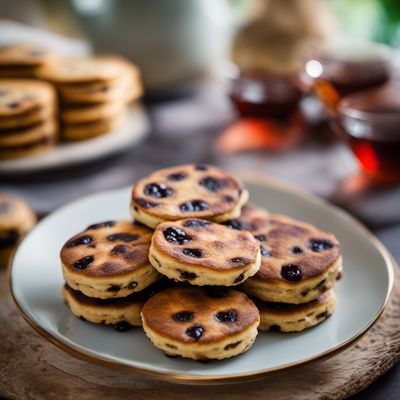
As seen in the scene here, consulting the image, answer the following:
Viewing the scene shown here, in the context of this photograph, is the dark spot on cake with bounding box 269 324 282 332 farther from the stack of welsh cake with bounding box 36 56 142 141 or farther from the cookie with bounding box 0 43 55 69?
the cookie with bounding box 0 43 55 69

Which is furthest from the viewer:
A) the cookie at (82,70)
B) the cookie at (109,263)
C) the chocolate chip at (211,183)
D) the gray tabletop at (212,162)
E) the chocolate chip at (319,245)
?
the cookie at (82,70)

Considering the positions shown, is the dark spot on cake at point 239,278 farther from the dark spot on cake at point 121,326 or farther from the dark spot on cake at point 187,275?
the dark spot on cake at point 121,326

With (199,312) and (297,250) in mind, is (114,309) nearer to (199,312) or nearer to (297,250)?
(199,312)

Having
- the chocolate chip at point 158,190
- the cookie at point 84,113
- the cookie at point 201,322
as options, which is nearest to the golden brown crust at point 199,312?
the cookie at point 201,322

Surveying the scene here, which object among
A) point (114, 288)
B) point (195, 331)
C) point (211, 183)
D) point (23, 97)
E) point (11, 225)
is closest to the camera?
point (195, 331)

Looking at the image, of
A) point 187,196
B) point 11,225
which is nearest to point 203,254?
point 187,196

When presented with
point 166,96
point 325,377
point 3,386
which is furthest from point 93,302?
point 166,96

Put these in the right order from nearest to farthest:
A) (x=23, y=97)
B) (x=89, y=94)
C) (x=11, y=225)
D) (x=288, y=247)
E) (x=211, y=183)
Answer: (x=288, y=247) < (x=211, y=183) < (x=11, y=225) < (x=23, y=97) < (x=89, y=94)
